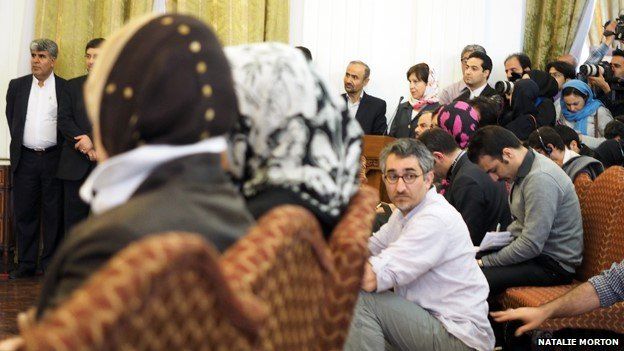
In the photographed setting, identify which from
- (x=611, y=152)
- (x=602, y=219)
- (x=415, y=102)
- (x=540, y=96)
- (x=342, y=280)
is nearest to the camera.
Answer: (x=342, y=280)

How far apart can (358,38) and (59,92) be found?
239 centimetres

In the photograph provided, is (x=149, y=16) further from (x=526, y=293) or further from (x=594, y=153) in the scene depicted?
(x=594, y=153)

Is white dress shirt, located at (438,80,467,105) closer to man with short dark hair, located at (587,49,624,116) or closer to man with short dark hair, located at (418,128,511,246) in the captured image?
man with short dark hair, located at (587,49,624,116)

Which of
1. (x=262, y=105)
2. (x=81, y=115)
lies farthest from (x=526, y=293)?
(x=81, y=115)

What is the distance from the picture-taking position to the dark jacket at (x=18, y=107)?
→ 230 inches

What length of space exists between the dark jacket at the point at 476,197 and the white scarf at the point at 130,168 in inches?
119

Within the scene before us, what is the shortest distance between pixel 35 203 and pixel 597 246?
157 inches

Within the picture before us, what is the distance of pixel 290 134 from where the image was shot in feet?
4.16

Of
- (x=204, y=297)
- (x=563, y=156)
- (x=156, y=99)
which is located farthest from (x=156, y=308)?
(x=563, y=156)

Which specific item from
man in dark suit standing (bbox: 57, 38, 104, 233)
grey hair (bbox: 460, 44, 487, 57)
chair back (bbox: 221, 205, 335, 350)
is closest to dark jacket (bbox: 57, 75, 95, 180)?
man in dark suit standing (bbox: 57, 38, 104, 233)

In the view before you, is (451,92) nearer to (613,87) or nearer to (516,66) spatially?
(516,66)

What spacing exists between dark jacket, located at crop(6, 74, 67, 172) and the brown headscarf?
5.15 m

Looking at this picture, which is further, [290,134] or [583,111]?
[583,111]

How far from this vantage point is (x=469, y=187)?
388 centimetres
